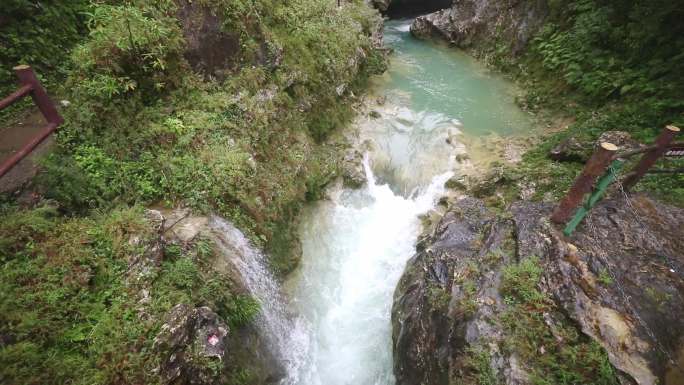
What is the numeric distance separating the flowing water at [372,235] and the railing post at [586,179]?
12.7ft

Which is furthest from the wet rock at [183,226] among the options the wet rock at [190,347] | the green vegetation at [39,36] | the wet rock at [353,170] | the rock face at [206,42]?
the wet rock at [353,170]

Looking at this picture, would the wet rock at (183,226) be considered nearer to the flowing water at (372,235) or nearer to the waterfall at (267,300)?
the waterfall at (267,300)

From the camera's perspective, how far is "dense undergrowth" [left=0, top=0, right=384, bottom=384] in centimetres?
390

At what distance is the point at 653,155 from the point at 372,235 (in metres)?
5.99

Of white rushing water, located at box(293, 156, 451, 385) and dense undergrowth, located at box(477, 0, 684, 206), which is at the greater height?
dense undergrowth, located at box(477, 0, 684, 206)

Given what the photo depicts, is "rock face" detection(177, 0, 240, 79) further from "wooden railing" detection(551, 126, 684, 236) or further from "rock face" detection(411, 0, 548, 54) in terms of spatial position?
"rock face" detection(411, 0, 548, 54)

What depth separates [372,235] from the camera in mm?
9234

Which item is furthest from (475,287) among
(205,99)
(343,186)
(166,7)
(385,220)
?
(166,7)

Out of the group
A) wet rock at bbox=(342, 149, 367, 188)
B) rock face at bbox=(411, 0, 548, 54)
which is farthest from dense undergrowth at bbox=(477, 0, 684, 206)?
wet rock at bbox=(342, 149, 367, 188)

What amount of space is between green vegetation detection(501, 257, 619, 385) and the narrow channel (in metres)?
2.97

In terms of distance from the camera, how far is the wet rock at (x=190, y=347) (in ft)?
13.6

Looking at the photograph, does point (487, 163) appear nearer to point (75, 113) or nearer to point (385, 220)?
point (385, 220)

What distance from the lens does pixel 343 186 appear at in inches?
388

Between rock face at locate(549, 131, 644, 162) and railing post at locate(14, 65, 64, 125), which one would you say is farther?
rock face at locate(549, 131, 644, 162)
